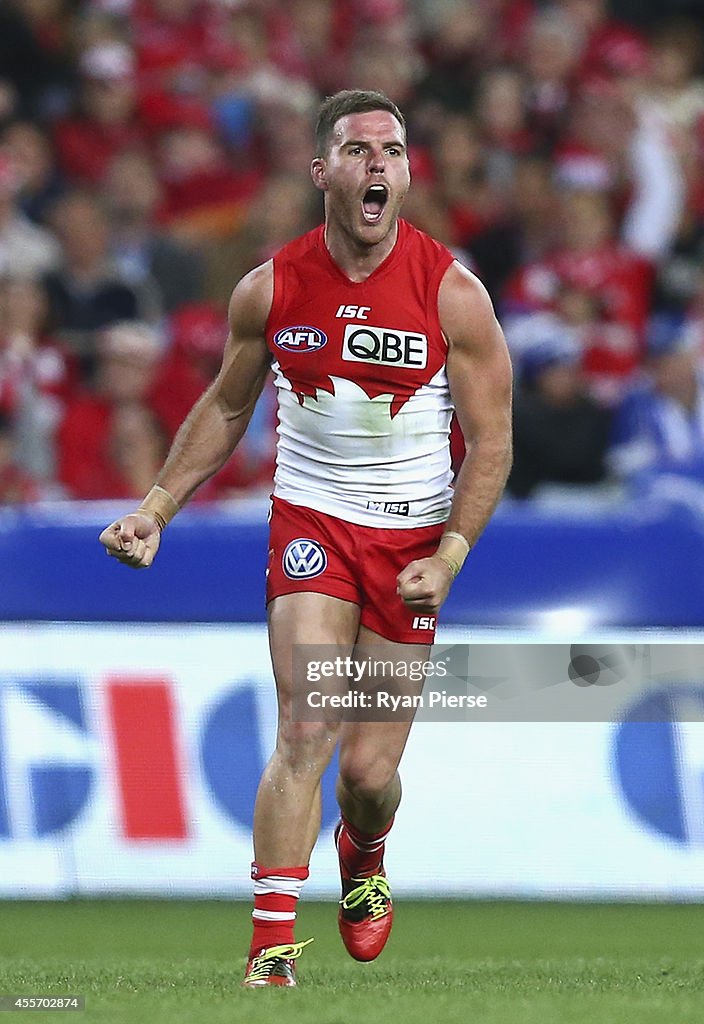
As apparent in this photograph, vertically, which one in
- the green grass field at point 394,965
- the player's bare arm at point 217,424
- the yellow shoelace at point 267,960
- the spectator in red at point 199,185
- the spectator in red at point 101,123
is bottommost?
the green grass field at point 394,965

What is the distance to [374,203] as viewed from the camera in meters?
5.06

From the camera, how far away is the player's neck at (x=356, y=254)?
514 cm

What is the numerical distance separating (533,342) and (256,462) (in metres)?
1.85

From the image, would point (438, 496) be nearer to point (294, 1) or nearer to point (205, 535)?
point (205, 535)

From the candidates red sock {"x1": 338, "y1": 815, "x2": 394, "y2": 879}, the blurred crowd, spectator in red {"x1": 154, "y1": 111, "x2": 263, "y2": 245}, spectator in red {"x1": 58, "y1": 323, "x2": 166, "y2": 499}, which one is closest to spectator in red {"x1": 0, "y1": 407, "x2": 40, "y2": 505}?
the blurred crowd

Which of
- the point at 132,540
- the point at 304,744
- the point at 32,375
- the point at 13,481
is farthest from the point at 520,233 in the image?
the point at 304,744

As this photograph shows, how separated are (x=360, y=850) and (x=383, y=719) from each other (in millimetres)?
480

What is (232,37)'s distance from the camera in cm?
1260

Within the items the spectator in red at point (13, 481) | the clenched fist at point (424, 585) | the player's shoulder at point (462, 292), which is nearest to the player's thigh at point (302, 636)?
the clenched fist at point (424, 585)

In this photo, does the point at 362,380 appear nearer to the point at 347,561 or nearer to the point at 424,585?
the point at 347,561

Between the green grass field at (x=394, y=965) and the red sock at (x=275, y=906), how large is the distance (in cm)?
15

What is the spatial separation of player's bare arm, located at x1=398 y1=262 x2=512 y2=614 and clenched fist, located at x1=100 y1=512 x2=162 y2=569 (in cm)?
78

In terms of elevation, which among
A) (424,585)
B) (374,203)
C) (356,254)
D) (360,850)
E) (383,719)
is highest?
(374,203)

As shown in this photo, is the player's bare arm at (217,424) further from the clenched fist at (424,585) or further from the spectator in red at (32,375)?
the spectator in red at (32,375)
